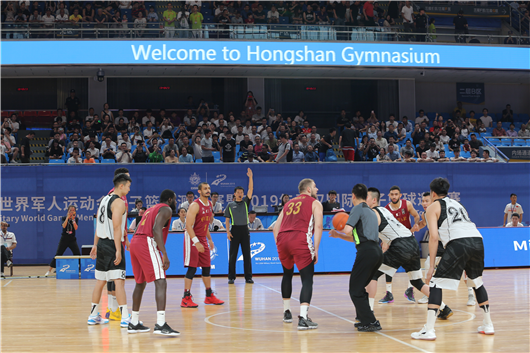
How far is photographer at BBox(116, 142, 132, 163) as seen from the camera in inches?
727

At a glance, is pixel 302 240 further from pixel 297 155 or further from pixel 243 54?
pixel 243 54

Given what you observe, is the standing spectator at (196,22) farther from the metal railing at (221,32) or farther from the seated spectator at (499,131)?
the seated spectator at (499,131)

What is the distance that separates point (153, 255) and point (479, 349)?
419 centimetres

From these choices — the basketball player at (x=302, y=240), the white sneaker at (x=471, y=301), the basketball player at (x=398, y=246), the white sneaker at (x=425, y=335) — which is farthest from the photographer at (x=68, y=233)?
the white sneaker at (x=425, y=335)

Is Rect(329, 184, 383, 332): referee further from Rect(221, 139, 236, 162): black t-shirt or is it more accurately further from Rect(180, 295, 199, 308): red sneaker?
Rect(221, 139, 236, 162): black t-shirt

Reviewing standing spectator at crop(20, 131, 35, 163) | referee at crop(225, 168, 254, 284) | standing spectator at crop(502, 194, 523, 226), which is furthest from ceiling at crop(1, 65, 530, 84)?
referee at crop(225, 168, 254, 284)

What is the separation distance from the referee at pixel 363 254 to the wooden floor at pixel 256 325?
0.91 feet

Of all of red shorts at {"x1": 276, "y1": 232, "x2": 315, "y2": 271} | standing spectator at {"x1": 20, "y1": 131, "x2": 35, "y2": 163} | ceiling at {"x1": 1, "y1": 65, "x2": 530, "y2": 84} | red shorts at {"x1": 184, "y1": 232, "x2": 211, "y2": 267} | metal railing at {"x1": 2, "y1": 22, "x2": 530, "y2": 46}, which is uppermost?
metal railing at {"x1": 2, "y1": 22, "x2": 530, "y2": 46}

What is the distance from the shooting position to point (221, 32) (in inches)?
822

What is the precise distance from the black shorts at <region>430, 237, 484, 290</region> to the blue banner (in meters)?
15.4

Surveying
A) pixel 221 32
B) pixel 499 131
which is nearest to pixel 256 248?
pixel 221 32

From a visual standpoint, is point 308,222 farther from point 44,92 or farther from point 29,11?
point 44,92

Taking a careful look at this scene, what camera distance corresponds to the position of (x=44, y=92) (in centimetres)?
2555

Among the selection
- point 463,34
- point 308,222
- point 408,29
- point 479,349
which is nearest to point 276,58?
point 408,29
